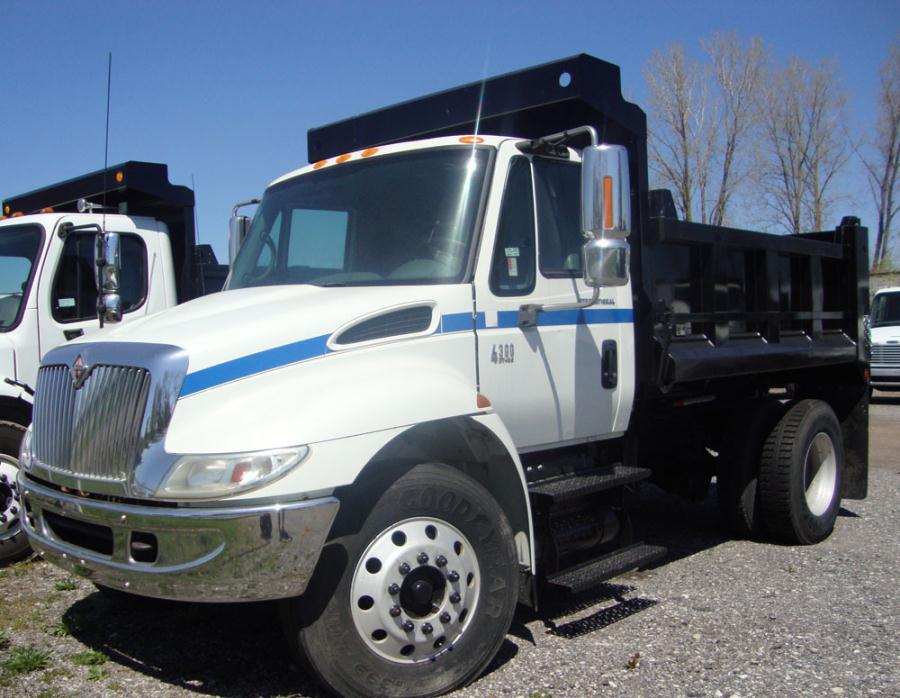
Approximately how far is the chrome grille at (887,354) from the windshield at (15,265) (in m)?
16.7

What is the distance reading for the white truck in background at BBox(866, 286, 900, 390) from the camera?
18.3 m

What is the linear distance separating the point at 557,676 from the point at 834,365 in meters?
4.71

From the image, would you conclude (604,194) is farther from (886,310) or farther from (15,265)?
(886,310)

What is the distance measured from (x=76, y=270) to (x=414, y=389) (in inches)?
160

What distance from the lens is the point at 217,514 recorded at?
3402mm

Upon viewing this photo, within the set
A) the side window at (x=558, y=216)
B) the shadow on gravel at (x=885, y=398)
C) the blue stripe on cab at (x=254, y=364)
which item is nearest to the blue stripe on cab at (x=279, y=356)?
the blue stripe on cab at (x=254, y=364)

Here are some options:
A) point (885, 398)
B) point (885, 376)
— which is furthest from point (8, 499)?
point (885, 398)

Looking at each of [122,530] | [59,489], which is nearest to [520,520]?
[122,530]

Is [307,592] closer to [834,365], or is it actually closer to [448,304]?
[448,304]

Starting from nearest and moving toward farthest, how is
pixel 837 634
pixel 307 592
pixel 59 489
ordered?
pixel 307 592 → pixel 59 489 → pixel 837 634

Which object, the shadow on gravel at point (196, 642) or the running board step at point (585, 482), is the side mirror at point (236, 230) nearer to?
the shadow on gravel at point (196, 642)

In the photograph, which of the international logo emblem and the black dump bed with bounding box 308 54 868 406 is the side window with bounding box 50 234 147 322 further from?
the international logo emblem

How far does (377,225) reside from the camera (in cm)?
470

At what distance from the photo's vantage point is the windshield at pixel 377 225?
448cm
